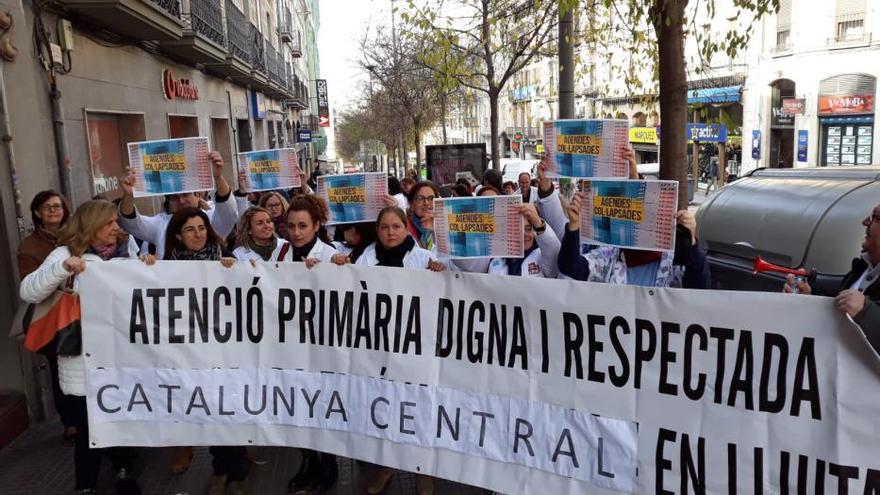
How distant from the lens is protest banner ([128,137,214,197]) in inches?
183

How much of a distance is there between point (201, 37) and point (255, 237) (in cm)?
827

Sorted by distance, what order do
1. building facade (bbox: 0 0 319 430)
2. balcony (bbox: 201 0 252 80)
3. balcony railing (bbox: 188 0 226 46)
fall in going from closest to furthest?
building facade (bbox: 0 0 319 430)
balcony railing (bbox: 188 0 226 46)
balcony (bbox: 201 0 252 80)

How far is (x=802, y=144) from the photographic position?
27562 mm

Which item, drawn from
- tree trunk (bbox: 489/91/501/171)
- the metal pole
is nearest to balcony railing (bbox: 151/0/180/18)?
the metal pole

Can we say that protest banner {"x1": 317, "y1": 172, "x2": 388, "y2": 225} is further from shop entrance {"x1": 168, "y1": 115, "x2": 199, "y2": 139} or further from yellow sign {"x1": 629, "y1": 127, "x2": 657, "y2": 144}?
yellow sign {"x1": 629, "y1": 127, "x2": 657, "y2": 144}

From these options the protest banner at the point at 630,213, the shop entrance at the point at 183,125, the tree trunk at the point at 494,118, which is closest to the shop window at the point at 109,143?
the shop entrance at the point at 183,125

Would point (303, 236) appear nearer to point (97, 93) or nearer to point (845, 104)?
point (97, 93)

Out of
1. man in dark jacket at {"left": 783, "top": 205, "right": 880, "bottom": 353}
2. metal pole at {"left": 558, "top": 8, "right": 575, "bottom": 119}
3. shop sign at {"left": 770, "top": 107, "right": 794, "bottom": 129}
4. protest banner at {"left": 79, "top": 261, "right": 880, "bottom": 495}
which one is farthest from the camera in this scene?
shop sign at {"left": 770, "top": 107, "right": 794, "bottom": 129}

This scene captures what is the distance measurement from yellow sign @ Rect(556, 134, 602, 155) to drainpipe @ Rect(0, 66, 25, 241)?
424 cm

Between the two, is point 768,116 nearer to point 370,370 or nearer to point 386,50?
point 386,50

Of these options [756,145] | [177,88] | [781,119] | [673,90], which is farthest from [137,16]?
[756,145]

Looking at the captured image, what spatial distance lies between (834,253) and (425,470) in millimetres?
2752

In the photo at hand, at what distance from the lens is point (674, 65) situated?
5.33 meters

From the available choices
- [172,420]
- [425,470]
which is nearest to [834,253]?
[425,470]
